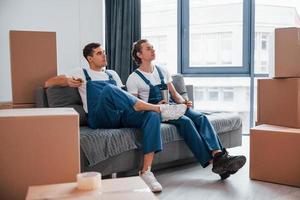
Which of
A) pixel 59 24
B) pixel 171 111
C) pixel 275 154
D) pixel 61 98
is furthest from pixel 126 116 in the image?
pixel 59 24

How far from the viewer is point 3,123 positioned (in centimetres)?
140

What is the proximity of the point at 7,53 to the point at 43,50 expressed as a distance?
1.32m

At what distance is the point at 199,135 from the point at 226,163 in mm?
291

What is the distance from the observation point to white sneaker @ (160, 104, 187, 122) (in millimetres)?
2578

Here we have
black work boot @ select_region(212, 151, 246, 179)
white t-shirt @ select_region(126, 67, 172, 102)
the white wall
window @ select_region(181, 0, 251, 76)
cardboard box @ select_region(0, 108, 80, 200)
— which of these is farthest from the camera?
window @ select_region(181, 0, 251, 76)

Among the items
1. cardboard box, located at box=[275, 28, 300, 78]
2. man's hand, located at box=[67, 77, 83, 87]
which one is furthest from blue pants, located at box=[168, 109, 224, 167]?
man's hand, located at box=[67, 77, 83, 87]

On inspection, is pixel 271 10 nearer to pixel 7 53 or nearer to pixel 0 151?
pixel 7 53

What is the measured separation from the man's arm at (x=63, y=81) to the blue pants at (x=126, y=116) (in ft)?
1.06

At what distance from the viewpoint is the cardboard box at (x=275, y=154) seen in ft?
7.76

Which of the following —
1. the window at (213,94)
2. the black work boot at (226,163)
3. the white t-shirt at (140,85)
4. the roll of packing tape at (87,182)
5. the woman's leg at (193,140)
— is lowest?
the black work boot at (226,163)

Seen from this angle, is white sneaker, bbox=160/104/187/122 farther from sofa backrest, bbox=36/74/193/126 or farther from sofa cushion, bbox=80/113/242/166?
sofa backrest, bbox=36/74/193/126

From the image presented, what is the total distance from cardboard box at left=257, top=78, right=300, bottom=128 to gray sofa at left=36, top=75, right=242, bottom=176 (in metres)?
0.44

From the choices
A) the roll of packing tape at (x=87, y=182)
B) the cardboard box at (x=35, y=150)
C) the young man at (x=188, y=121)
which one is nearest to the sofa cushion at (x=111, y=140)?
the young man at (x=188, y=121)

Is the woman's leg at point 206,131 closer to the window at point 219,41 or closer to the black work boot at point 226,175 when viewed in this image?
the black work boot at point 226,175
